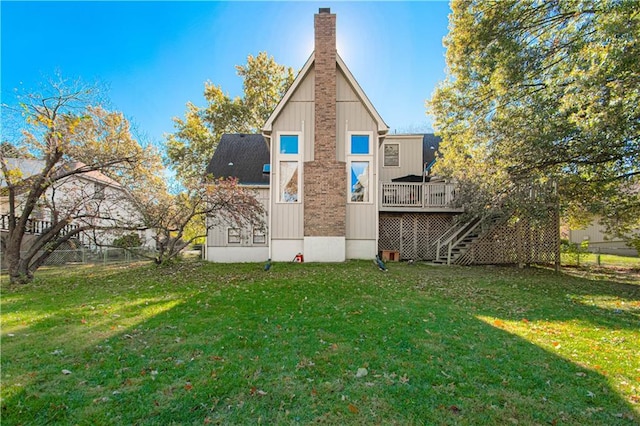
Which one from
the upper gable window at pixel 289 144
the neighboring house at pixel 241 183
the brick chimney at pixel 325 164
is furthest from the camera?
the neighboring house at pixel 241 183

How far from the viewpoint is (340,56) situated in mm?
13023

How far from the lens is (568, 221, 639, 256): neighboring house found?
2128cm

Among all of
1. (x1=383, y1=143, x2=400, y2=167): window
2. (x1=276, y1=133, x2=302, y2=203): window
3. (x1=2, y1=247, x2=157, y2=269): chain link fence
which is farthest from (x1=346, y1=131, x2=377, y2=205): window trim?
(x1=2, y1=247, x2=157, y2=269): chain link fence

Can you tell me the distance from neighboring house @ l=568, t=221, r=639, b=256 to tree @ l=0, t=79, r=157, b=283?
26234 mm

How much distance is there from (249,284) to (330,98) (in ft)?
27.1

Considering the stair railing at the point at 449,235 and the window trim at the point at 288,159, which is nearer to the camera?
the window trim at the point at 288,159

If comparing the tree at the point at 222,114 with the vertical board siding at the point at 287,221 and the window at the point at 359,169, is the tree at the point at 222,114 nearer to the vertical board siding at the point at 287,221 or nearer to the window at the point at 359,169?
the vertical board siding at the point at 287,221

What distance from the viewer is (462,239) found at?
45.8ft

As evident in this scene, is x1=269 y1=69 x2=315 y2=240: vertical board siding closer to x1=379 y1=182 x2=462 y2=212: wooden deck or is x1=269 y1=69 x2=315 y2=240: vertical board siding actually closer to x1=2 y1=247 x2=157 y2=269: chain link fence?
x1=379 y1=182 x2=462 y2=212: wooden deck

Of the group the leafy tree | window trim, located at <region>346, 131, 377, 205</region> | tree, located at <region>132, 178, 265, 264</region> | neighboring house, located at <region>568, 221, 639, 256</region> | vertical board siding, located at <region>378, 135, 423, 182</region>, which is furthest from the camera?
neighboring house, located at <region>568, 221, 639, 256</region>

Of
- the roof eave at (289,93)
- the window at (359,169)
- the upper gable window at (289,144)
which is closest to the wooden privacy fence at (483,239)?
the window at (359,169)

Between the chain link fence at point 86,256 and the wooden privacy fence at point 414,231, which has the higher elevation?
the wooden privacy fence at point 414,231

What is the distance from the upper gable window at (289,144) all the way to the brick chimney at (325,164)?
884mm

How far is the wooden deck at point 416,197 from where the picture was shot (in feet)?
49.3
